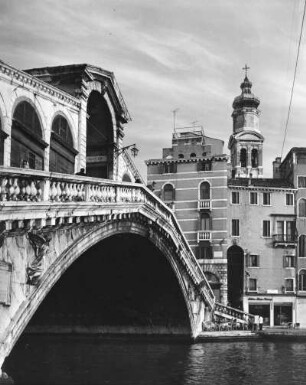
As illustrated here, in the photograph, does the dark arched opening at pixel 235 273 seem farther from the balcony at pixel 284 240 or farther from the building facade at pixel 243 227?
the balcony at pixel 284 240

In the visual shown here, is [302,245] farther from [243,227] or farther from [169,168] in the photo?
[169,168]

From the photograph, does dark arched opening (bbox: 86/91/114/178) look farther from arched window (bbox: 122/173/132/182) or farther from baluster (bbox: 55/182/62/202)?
baluster (bbox: 55/182/62/202)

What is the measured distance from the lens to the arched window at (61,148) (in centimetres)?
2017

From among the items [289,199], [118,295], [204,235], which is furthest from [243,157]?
[118,295]

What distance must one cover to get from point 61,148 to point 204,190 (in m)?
24.1

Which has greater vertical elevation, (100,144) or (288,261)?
(100,144)

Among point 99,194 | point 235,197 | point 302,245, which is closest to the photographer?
point 99,194

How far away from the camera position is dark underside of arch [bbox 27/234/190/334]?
26.3 meters

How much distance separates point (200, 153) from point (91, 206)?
30.4 meters

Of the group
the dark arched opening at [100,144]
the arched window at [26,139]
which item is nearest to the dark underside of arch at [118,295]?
the dark arched opening at [100,144]

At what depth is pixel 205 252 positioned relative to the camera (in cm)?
4331

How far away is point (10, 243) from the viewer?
1214 cm

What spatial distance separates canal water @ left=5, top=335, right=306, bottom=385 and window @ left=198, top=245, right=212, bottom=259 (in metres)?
11.3

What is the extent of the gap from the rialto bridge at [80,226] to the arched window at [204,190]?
10.3 m
